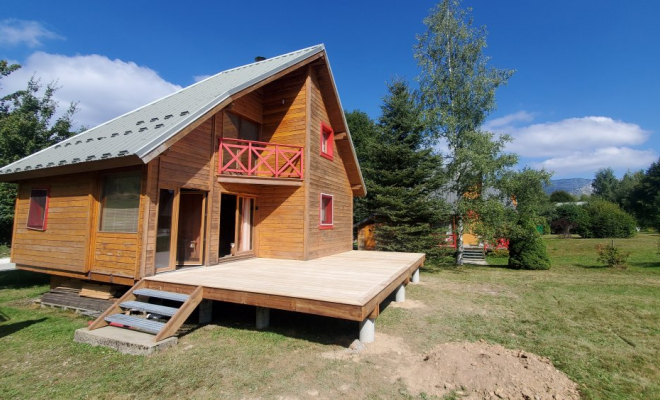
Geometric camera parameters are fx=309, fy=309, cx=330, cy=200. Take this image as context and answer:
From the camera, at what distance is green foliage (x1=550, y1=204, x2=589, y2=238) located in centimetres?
3006

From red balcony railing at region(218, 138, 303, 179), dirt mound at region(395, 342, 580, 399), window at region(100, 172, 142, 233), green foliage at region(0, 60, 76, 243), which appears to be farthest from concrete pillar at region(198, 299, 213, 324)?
green foliage at region(0, 60, 76, 243)

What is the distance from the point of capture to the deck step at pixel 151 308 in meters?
5.12

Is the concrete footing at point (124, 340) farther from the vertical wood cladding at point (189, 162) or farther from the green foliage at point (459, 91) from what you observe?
the green foliage at point (459, 91)

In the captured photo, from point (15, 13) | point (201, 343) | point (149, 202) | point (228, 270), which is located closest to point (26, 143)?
point (15, 13)

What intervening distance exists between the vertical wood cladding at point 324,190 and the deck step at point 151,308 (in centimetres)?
471

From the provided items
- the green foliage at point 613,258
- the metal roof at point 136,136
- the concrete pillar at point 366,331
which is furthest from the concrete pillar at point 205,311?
the green foliage at point 613,258

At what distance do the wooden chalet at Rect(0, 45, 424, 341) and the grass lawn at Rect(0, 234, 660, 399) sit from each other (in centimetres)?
64

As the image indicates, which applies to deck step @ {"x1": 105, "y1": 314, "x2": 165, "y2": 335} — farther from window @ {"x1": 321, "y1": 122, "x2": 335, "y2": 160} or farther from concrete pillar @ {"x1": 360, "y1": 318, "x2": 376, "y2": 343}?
window @ {"x1": 321, "y1": 122, "x2": 335, "y2": 160}

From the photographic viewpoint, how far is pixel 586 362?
14.4 ft

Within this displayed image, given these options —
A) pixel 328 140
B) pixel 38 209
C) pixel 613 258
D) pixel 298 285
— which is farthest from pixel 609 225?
pixel 38 209

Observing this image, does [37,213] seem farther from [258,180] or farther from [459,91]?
[459,91]

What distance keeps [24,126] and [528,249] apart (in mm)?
24240

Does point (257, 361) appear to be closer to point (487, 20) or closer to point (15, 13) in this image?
point (15, 13)

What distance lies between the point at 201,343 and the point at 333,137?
861cm
